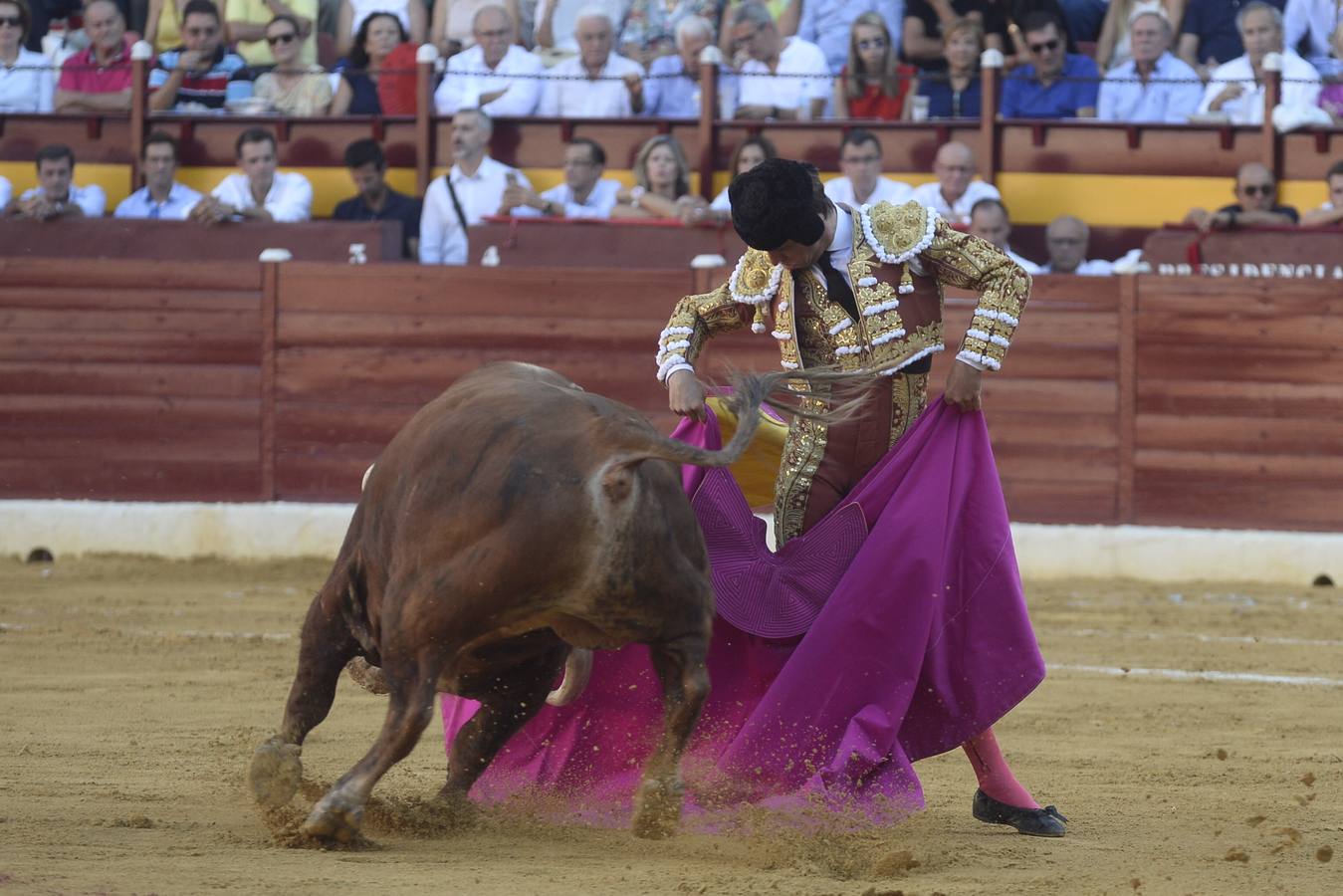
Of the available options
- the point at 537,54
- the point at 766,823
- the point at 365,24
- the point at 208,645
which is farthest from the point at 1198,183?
the point at 766,823

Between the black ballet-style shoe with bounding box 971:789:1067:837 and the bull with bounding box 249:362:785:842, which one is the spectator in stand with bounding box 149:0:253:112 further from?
the black ballet-style shoe with bounding box 971:789:1067:837

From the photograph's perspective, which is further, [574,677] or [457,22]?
[457,22]

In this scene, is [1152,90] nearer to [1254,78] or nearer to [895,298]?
[1254,78]

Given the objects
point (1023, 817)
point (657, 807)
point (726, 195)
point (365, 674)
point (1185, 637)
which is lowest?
point (1185, 637)

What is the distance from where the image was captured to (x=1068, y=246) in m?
8.12

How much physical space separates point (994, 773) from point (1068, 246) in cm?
481

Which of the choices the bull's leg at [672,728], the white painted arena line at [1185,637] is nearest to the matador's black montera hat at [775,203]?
the bull's leg at [672,728]

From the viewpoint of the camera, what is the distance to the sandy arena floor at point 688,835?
3031 mm

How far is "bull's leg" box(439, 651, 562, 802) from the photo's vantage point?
3518 millimetres

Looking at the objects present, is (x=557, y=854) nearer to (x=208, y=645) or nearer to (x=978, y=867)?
(x=978, y=867)

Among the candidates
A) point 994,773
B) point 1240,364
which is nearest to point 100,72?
point 1240,364

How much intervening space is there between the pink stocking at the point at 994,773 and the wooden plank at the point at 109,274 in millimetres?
5616

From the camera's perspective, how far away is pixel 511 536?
9.77ft

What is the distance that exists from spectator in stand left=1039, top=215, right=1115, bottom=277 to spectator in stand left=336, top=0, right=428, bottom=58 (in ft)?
10.6
